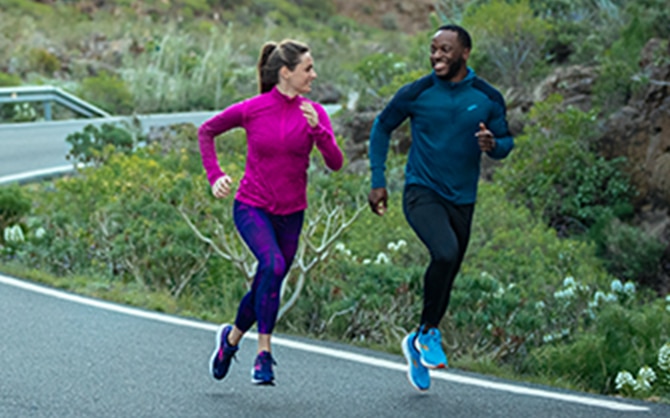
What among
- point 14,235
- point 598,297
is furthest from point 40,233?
point 598,297

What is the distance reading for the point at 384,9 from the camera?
7262 centimetres

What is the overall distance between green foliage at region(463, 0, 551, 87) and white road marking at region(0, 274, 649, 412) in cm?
1132

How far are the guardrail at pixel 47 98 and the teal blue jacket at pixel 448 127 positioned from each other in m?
17.3

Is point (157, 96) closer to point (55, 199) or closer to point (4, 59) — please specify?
point (4, 59)

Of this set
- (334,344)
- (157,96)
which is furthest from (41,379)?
(157,96)

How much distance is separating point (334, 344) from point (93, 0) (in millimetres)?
53428

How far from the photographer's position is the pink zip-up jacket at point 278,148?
6.16 metres

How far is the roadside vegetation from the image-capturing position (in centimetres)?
845

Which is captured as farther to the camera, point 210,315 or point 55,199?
point 55,199

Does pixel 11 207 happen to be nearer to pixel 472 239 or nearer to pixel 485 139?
pixel 472 239

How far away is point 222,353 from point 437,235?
1.28 metres

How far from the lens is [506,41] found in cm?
2027

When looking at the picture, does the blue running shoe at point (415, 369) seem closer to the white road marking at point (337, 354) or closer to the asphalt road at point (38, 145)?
the white road marking at point (337, 354)

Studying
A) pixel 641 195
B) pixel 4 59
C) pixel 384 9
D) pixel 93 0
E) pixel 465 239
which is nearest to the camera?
pixel 465 239
